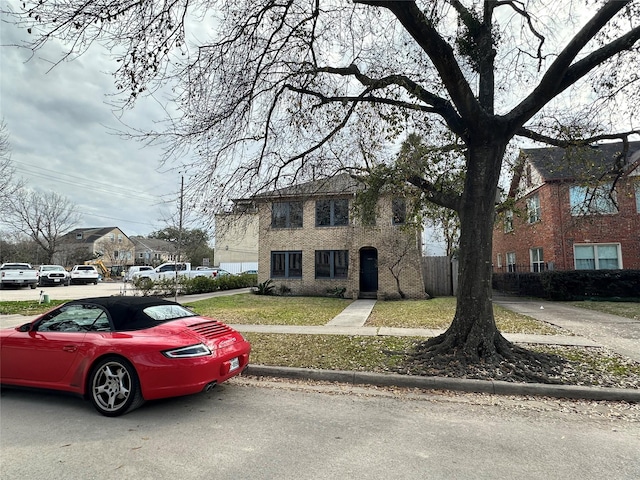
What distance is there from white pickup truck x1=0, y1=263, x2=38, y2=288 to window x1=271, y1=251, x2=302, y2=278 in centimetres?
1849

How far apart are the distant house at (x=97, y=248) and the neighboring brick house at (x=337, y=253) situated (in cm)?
4065

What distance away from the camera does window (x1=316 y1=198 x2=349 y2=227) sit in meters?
19.9

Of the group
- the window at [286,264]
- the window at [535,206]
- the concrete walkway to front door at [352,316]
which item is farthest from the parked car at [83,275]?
the window at [535,206]

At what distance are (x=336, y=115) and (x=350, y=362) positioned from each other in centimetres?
526

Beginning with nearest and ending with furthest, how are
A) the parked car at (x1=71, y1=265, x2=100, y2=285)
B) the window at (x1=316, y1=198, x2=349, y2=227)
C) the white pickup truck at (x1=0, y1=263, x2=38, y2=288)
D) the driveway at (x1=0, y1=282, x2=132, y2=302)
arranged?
the driveway at (x1=0, y1=282, x2=132, y2=302)
the window at (x1=316, y1=198, x2=349, y2=227)
the white pickup truck at (x1=0, y1=263, x2=38, y2=288)
the parked car at (x1=71, y1=265, x2=100, y2=285)

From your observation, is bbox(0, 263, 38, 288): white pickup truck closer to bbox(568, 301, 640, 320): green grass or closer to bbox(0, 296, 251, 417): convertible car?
bbox(0, 296, 251, 417): convertible car

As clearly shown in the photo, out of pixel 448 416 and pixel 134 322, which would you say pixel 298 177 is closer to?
pixel 134 322

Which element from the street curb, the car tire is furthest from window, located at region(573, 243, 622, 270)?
the car tire

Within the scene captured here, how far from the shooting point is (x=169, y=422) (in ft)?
14.0

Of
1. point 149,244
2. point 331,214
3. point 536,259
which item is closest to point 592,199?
point 536,259

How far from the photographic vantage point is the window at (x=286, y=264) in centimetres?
2072

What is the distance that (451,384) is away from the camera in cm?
560

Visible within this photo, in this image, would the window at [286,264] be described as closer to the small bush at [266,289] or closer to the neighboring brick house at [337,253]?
the neighboring brick house at [337,253]

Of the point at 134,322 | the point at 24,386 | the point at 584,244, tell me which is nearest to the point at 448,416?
the point at 134,322
